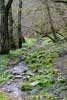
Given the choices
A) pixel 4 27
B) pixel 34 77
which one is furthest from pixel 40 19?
pixel 34 77

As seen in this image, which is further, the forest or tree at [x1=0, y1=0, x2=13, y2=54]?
tree at [x1=0, y1=0, x2=13, y2=54]

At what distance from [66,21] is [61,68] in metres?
7.33

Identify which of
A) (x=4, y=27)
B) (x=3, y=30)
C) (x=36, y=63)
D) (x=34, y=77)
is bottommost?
(x=36, y=63)

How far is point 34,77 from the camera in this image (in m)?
10.8

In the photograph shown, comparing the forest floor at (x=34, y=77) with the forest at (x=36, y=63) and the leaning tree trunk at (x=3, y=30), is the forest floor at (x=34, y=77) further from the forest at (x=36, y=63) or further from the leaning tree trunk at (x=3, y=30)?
the leaning tree trunk at (x=3, y=30)

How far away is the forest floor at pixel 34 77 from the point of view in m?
8.92

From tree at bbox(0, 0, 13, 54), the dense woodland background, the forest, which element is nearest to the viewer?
the forest

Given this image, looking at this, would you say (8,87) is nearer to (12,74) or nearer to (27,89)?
(27,89)

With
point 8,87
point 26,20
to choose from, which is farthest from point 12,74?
point 26,20

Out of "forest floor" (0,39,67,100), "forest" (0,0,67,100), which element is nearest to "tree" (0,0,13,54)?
"forest" (0,0,67,100)

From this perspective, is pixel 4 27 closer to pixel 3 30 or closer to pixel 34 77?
pixel 3 30

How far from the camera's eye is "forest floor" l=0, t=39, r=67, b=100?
8922 millimetres

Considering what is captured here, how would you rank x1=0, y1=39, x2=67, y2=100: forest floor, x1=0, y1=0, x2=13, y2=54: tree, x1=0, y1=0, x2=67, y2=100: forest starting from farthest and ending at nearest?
x1=0, y1=0, x2=13, y2=54: tree, x1=0, y1=0, x2=67, y2=100: forest, x1=0, y1=39, x2=67, y2=100: forest floor

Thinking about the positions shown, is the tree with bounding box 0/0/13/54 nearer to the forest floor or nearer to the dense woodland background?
the dense woodland background
